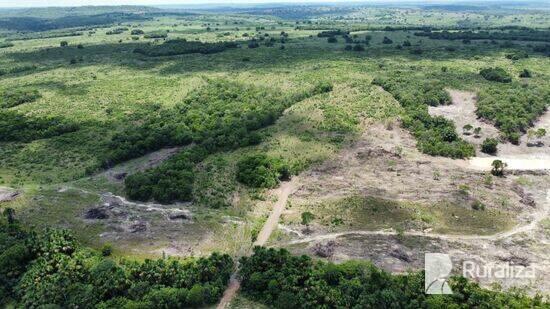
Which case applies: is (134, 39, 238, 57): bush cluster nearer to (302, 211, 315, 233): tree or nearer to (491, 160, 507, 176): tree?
(491, 160, 507, 176): tree

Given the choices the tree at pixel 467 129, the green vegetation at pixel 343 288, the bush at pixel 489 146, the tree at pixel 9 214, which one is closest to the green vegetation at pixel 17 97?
the tree at pixel 9 214

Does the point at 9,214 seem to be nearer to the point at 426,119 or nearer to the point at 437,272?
the point at 437,272

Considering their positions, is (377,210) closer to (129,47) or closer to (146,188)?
(146,188)

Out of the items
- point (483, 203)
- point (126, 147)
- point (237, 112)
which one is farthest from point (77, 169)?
point (483, 203)

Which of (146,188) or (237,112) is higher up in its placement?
(237,112)

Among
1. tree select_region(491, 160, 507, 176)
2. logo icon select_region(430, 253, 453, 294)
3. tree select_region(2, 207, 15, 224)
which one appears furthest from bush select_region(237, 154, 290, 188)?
tree select_region(491, 160, 507, 176)
